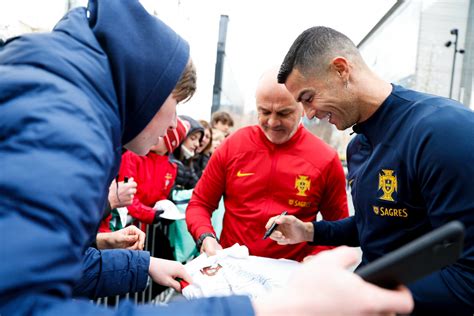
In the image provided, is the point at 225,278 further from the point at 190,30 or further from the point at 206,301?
the point at 190,30

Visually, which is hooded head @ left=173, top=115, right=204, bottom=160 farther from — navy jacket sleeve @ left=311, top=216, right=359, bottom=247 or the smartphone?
the smartphone

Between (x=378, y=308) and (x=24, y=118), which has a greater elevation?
(x=24, y=118)

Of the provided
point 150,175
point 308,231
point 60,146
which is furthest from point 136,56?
point 150,175

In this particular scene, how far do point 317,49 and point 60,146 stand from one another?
1.12 m

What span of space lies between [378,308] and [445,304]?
24.6 inches

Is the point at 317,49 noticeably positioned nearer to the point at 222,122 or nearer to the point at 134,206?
the point at 134,206

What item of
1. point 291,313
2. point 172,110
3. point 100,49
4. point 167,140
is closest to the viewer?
point 291,313

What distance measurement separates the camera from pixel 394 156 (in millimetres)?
1144

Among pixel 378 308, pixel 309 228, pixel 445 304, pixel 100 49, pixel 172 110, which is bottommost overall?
pixel 309 228

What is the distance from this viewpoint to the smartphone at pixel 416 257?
0.48 m

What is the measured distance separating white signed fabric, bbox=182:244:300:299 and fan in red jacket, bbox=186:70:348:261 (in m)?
0.34

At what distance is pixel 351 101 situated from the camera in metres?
1.34

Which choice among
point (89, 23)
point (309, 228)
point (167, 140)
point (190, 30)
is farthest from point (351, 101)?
point (190, 30)

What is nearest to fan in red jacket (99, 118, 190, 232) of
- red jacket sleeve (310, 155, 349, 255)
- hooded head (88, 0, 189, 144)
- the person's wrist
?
red jacket sleeve (310, 155, 349, 255)
